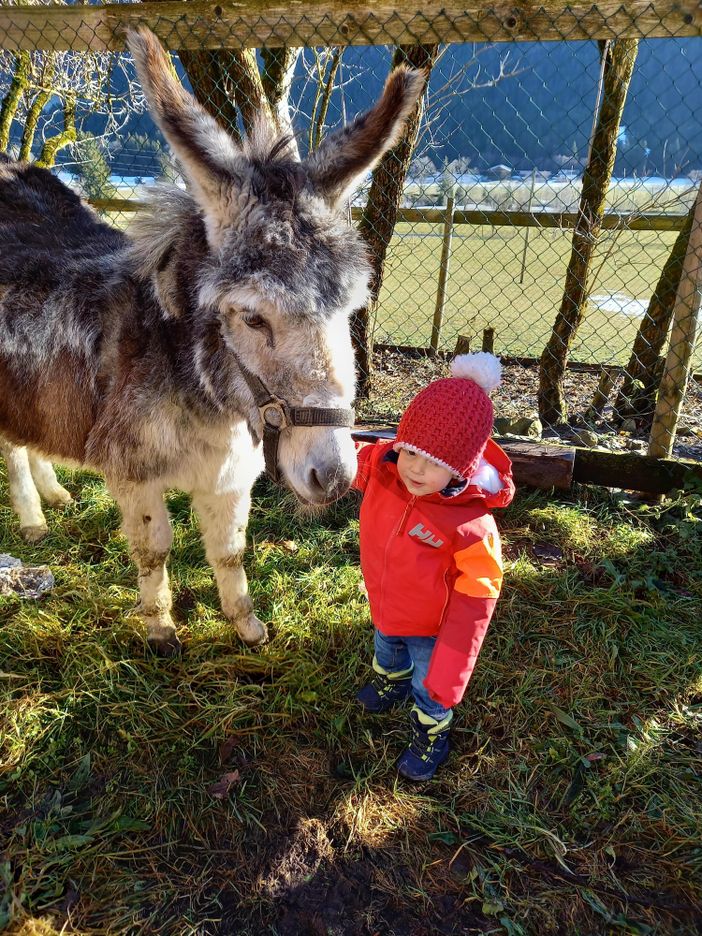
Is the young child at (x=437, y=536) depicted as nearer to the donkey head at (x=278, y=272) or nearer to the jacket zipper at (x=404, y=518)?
the jacket zipper at (x=404, y=518)

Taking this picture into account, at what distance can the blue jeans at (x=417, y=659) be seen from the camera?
230 cm

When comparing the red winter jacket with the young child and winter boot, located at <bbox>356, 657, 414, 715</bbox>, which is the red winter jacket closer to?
the young child

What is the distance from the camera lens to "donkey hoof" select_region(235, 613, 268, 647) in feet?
9.52

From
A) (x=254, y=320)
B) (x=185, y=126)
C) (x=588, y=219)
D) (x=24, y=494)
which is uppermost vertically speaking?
(x=588, y=219)

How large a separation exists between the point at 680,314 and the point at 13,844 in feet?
13.7

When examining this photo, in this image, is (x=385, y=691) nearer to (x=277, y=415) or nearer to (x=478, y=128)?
(x=277, y=415)

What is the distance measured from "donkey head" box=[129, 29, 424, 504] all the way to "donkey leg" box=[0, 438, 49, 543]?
226cm

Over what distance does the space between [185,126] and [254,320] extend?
2.16ft

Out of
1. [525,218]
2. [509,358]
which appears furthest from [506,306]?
[525,218]

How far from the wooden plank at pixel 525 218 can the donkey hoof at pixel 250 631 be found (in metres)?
3.09

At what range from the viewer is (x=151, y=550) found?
8.74ft

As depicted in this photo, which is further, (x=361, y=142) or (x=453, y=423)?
(x=361, y=142)

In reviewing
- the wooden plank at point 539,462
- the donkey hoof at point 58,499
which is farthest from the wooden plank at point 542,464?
the donkey hoof at point 58,499

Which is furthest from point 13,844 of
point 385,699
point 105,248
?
point 105,248
